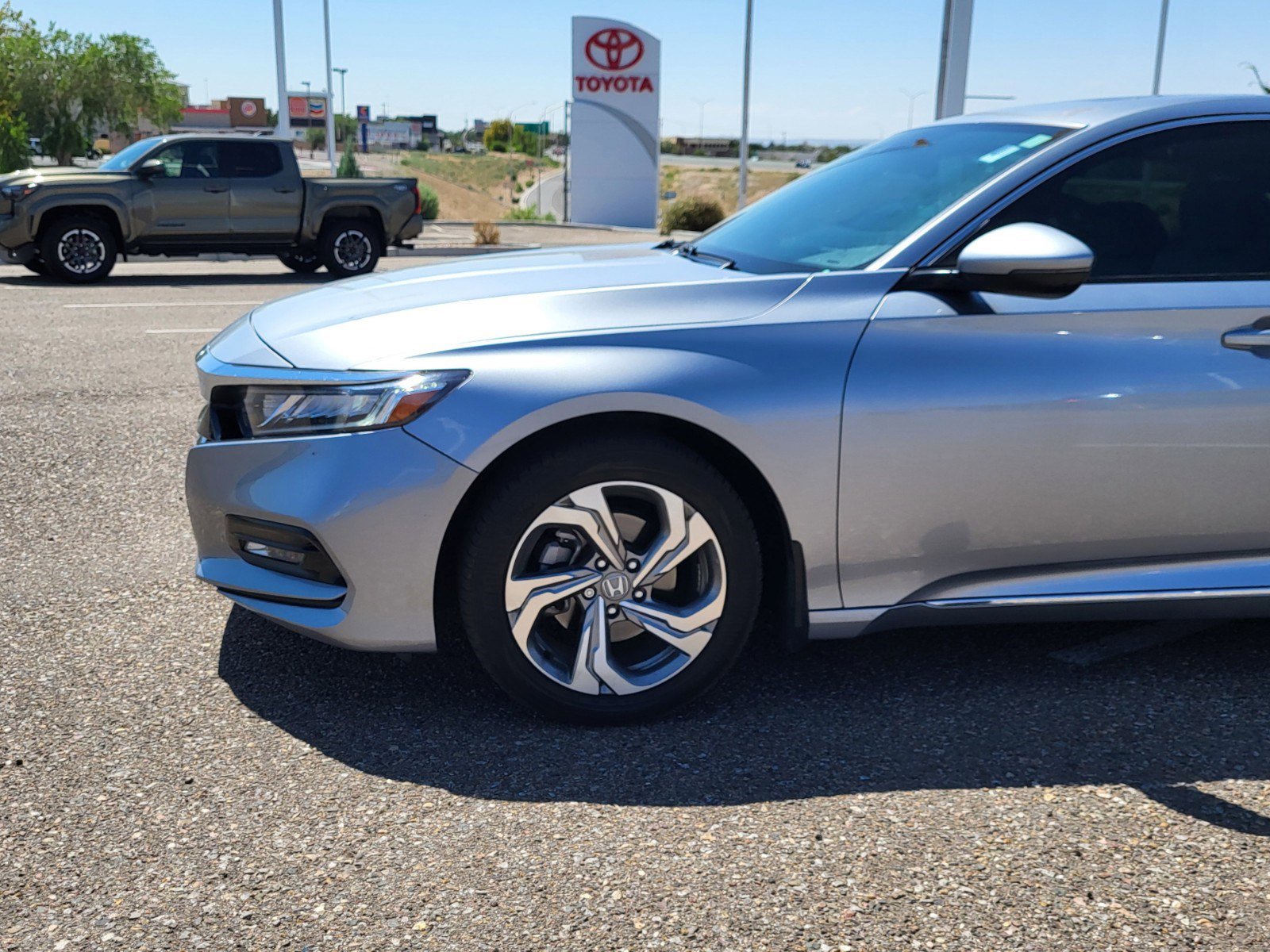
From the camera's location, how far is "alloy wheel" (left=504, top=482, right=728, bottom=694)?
328cm

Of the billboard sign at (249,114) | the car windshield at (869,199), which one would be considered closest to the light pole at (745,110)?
the car windshield at (869,199)

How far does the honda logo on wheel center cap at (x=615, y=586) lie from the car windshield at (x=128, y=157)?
1404 centimetres

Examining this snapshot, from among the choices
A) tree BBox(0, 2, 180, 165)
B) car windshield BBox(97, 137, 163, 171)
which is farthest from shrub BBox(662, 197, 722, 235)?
tree BBox(0, 2, 180, 165)

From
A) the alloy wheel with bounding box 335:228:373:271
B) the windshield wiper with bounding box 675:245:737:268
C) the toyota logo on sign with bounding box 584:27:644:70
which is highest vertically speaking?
the toyota logo on sign with bounding box 584:27:644:70

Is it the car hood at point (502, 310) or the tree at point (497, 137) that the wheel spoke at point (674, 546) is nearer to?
the car hood at point (502, 310)

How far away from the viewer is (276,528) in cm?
330

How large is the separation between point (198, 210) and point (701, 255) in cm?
1319

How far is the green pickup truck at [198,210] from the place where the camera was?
1487 centimetres

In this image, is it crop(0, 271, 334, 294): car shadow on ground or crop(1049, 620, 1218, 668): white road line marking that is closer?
crop(1049, 620, 1218, 668): white road line marking

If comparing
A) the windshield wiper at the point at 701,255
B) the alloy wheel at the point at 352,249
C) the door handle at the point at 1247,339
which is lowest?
the alloy wheel at the point at 352,249

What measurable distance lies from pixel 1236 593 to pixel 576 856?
2.07 meters

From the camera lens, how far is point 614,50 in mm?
34000

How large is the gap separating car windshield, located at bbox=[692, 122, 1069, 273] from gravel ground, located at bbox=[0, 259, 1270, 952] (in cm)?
124

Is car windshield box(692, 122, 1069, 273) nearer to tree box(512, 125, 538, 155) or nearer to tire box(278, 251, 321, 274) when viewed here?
tire box(278, 251, 321, 274)
